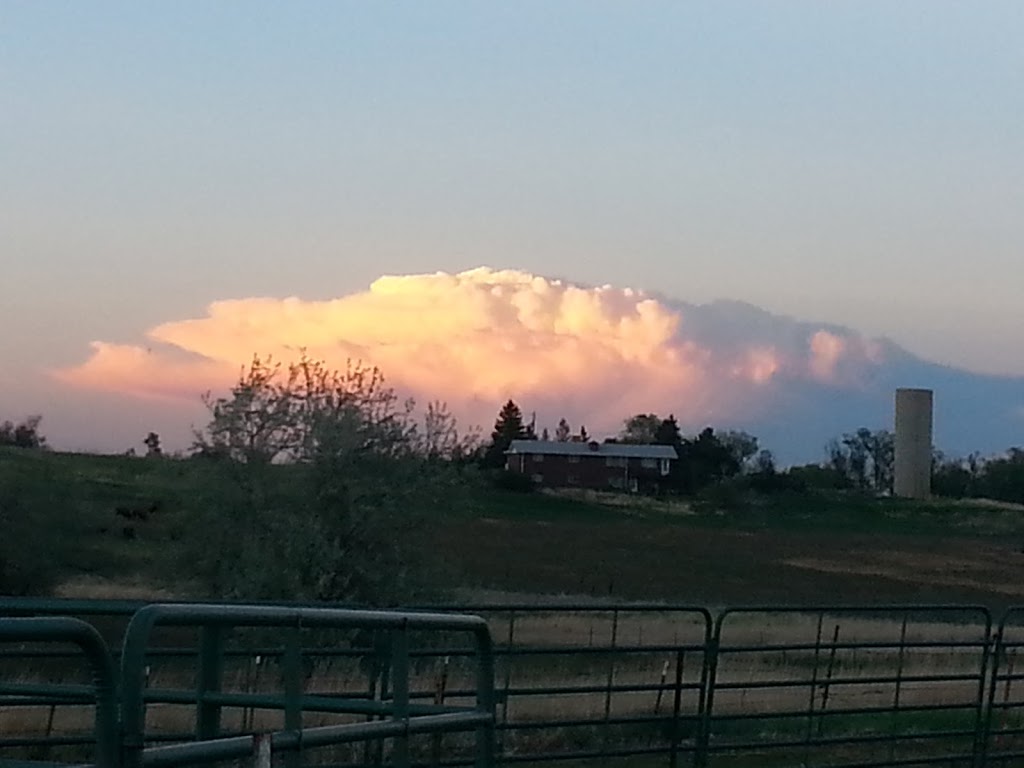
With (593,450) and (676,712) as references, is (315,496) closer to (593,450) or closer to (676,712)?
(676,712)

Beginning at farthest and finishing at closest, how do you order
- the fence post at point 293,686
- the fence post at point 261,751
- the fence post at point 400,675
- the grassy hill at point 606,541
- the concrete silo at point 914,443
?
the concrete silo at point 914,443 → the grassy hill at point 606,541 → the fence post at point 400,675 → the fence post at point 293,686 → the fence post at point 261,751

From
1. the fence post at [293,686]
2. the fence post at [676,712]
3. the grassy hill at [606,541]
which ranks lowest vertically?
the grassy hill at [606,541]

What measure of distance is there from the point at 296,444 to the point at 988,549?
5979 centimetres

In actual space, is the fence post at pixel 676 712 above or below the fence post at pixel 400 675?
below

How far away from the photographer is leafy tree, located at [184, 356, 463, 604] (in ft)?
91.2

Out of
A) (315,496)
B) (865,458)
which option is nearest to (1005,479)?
(865,458)

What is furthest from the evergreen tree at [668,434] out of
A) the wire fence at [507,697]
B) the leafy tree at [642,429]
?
the wire fence at [507,697]

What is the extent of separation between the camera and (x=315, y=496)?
28.8 metres

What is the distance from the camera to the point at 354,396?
3066cm

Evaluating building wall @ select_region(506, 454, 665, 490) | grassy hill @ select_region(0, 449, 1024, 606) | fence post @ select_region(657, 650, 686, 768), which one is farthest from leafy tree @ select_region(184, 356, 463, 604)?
building wall @ select_region(506, 454, 665, 490)

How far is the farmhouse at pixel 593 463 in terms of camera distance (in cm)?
12950

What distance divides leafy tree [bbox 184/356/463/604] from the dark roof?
328 ft

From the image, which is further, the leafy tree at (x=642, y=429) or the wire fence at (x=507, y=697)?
the leafy tree at (x=642, y=429)

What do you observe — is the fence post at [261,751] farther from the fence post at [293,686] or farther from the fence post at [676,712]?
the fence post at [676,712]
